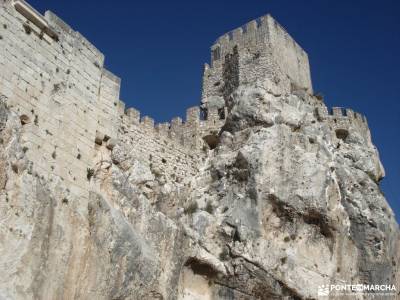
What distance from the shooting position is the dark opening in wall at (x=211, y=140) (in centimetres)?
1788

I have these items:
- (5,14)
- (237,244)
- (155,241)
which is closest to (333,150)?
(237,244)

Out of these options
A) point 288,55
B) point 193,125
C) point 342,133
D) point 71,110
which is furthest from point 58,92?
point 342,133

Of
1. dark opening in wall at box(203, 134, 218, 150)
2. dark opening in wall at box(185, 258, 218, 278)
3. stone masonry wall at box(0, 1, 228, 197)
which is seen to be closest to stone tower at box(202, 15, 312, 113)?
dark opening in wall at box(203, 134, 218, 150)

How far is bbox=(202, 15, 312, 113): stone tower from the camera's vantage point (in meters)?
19.1

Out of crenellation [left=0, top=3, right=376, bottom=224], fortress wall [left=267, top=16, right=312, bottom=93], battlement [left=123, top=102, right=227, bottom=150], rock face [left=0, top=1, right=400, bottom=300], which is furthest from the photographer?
fortress wall [left=267, top=16, right=312, bottom=93]

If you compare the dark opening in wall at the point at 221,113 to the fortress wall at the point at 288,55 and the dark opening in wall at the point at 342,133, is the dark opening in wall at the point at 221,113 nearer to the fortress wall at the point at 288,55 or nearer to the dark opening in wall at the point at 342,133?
the fortress wall at the point at 288,55

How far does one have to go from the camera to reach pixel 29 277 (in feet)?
28.1

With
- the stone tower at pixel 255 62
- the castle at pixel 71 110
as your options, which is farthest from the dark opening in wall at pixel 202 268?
the stone tower at pixel 255 62

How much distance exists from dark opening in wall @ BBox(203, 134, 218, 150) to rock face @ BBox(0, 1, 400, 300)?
0.23 ft

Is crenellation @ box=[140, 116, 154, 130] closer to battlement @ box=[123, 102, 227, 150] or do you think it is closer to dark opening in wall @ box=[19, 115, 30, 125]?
battlement @ box=[123, 102, 227, 150]

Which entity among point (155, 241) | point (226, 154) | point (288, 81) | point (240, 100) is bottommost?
point (155, 241)

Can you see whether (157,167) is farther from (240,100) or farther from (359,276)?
(359,276)

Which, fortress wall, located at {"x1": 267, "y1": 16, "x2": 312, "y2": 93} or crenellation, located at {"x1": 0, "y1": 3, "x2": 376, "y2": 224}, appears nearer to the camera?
crenellation, located at {"x1": 0, "y1": 3, "x2": 376, "y2": 224}

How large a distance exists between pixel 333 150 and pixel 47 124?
11016 mm
